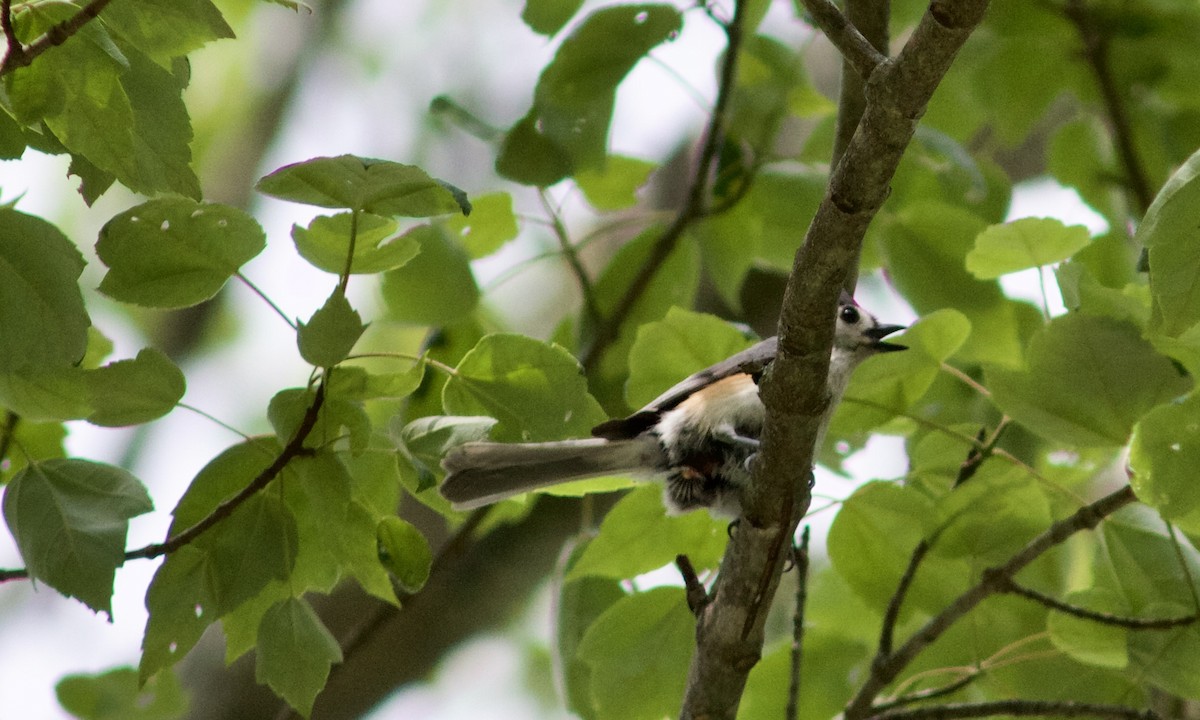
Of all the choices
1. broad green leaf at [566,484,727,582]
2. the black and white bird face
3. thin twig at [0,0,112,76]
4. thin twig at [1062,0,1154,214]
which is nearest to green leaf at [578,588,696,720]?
broad green leaf at [566,484,727,582]

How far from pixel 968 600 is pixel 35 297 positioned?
1.93 meters

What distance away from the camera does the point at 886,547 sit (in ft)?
8.68

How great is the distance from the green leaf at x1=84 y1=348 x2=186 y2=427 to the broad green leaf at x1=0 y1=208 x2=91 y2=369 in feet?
0.55

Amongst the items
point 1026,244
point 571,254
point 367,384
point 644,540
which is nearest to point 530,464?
point 644,540

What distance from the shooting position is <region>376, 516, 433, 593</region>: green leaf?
6.56 ft

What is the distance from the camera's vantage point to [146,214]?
189 centimetres

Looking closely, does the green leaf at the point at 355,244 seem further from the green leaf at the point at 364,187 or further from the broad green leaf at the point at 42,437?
the broad green leaf at the point at 42,437

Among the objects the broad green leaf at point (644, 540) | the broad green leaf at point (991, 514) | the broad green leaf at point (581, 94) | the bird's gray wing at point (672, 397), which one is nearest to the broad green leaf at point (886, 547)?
the broad green leaf at point (991, 514)

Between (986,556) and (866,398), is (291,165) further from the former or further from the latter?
(986,556)

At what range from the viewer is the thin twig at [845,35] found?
171cm

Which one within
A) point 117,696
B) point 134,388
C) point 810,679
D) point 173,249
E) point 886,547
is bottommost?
point 117,696

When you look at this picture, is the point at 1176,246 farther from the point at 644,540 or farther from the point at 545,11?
the point at 545,11

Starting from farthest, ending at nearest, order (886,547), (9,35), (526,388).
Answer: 1. (886,547)
2. (526,388)
3. (9,35)

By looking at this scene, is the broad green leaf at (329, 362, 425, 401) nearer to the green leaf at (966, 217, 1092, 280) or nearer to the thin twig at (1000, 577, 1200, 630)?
the green leaf at (966, 217, 1092, 280)
